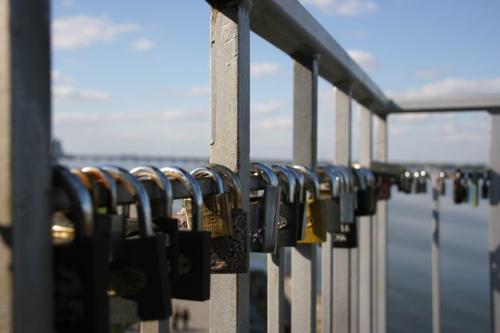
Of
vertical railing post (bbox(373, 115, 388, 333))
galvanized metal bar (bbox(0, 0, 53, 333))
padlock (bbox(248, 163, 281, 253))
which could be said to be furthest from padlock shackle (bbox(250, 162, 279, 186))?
vertical railing post (bbox(373, 115, 388, 333))

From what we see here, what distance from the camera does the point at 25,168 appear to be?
21.3 inches

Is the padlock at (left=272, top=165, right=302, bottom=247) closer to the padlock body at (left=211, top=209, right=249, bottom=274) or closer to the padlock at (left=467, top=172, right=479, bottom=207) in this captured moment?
Answer: the padlock body at (left=211, top=209, right=249, bottom=274)

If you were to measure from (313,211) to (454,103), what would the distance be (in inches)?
71.1

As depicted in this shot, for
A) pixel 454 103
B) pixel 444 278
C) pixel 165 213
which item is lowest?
pixel 444 278

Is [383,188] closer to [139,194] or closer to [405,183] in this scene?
[405,183]

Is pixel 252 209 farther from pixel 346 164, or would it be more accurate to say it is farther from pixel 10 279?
pixel 346 164

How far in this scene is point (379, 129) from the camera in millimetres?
3383

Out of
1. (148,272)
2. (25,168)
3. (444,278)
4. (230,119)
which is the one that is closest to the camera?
(25,168)

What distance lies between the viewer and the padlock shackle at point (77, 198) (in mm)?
583

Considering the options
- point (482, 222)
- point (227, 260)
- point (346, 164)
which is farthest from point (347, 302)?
point (482, 222)

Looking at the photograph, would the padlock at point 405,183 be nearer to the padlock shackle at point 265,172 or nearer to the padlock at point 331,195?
the padlock at point 331,195

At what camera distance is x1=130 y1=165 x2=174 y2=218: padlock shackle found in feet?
2.51

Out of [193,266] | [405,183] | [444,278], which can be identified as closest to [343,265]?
[405,183]

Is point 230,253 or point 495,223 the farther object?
point 495,223
